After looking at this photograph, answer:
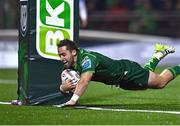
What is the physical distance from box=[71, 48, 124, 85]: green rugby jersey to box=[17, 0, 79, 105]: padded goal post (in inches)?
34.6

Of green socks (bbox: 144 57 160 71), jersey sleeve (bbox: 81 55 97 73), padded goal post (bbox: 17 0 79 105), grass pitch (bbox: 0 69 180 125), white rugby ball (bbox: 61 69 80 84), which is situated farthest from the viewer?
green socks (bbox: 144 57 160 71)

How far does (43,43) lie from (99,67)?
115 centimetres

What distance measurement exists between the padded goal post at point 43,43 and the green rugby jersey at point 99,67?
878mm

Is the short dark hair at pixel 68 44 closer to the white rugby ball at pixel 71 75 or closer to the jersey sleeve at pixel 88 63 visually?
the jersey sleeve at pixel 88 63

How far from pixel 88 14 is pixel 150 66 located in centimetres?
1429

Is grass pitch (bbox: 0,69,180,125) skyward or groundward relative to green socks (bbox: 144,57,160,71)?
groundward

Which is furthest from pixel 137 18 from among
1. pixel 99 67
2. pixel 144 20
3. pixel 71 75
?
pixel 71 75

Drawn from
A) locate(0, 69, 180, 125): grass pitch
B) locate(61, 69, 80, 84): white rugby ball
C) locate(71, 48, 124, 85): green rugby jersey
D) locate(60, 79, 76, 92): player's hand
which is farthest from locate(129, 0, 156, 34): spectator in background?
locate(61, 69, 80, 84): white rugby ball

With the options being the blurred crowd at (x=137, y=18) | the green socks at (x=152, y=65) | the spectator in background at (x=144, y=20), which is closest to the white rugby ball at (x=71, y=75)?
the green socks at (x=152, y=65)

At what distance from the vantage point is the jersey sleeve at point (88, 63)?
11.4m

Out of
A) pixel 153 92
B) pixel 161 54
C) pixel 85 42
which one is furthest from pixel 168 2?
pixel 161 54

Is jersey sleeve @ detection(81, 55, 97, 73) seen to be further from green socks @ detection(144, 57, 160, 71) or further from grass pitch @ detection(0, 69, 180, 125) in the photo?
green socks @ detection(144, 57, 160, 71)

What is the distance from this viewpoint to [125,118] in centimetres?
1062

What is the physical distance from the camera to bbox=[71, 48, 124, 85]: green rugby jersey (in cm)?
1143
